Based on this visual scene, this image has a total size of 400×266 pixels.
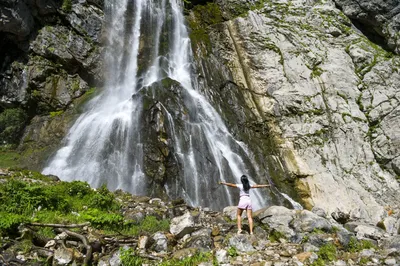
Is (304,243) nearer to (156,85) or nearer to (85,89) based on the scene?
(156,85)

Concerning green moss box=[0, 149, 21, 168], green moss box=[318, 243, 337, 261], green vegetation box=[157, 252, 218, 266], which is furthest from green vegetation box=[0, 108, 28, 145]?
green moss box=[318, 243, 337, 261]

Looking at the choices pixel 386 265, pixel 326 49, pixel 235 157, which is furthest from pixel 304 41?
pixel 386 265

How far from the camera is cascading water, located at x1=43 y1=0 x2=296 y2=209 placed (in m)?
14.9

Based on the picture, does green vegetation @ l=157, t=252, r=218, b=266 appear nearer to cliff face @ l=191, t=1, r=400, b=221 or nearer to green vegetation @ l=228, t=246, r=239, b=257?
→ green vegetation @ l=228, t=246, r=239, b=257

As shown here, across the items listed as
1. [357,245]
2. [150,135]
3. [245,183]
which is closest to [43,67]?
[150,135]

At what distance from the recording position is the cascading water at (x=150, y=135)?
14.9 meters

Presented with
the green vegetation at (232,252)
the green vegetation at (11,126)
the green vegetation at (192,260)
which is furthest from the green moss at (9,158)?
the green vegetation at (232,252)

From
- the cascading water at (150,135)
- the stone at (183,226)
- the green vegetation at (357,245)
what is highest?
the cascading water at (150,135)

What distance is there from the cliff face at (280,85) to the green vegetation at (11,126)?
9cm

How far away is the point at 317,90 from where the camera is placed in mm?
23016

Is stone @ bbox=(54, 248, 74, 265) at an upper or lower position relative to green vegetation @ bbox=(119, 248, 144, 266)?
upper

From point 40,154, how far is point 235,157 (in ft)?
35.6

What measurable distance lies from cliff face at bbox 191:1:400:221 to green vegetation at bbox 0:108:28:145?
12.8 meters

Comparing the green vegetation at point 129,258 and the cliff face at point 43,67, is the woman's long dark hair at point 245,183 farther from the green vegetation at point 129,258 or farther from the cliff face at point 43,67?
the cliff face at point 43,67
